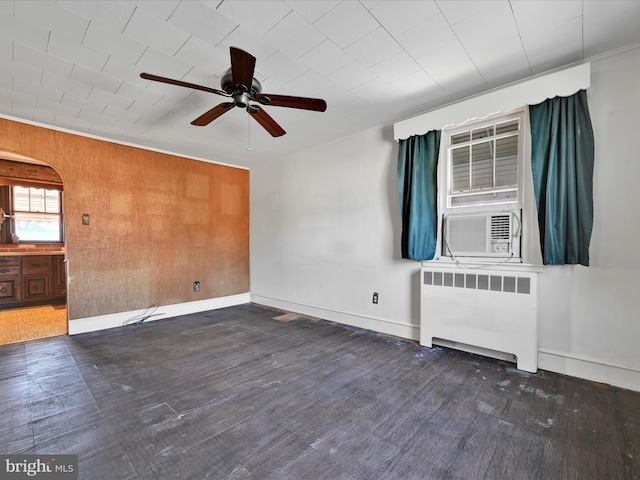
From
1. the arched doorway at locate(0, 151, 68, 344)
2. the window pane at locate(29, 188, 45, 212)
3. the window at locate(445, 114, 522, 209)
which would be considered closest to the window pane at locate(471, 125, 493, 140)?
the window at locate(445, 114, 522, 209)

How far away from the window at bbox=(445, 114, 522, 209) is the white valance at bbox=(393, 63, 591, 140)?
206mm

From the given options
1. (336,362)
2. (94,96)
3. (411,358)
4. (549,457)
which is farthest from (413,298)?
(94,96)

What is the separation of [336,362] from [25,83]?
12.7 ft

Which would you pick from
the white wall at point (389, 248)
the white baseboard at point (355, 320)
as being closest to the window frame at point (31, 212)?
the white wall at point (389, 248)

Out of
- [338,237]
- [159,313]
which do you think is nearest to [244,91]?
[338,237]

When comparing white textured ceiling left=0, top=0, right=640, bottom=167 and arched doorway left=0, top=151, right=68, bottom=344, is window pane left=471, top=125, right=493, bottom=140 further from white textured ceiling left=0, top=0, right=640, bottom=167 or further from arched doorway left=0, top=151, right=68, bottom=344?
arched doorway left=0, top=151, right=68, bottom=344

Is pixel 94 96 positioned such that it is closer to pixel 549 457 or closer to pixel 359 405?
pixel 359 405

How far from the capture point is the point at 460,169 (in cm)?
310

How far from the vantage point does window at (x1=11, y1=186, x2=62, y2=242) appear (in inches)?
200

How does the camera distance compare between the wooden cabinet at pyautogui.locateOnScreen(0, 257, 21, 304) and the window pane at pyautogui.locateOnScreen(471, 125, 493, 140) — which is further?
the wooden cabinet at pyautogui.locateOnScreen(0, 257, 21, 304)

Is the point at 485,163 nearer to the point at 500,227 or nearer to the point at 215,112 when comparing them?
the point at 500,227

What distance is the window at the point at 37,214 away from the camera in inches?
200

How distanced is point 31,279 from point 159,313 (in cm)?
259

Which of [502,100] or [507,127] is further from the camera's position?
[507,127]
